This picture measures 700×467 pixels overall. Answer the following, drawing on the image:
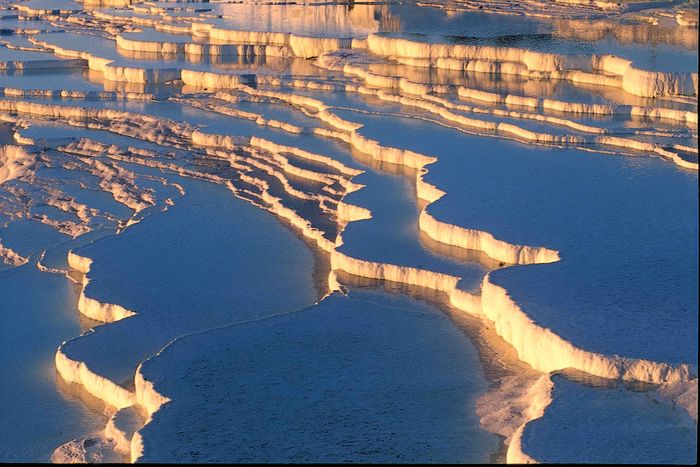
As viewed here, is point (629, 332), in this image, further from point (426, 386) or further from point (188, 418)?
point (188, 418)

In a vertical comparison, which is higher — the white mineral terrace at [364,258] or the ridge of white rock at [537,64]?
the ridge of white rock at [537,64]

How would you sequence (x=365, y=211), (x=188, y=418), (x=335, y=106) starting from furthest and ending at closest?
1. (x=335, y=106)
2. (x=365, y=211)
3. (x=188, y=418)

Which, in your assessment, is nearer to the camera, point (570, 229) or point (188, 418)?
point (188, 418)

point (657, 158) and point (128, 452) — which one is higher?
point (657, 158)

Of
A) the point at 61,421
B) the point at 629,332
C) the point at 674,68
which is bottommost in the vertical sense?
the point at 61,421

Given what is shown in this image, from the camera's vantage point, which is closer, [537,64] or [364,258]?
[364,258]

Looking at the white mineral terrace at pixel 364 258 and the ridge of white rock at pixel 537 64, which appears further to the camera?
the ridge of white rock at pixel 537 64

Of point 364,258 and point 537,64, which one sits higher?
point 537,64

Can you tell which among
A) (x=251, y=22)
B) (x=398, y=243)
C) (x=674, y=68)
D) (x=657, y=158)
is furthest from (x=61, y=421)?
(x=251, y=22)
